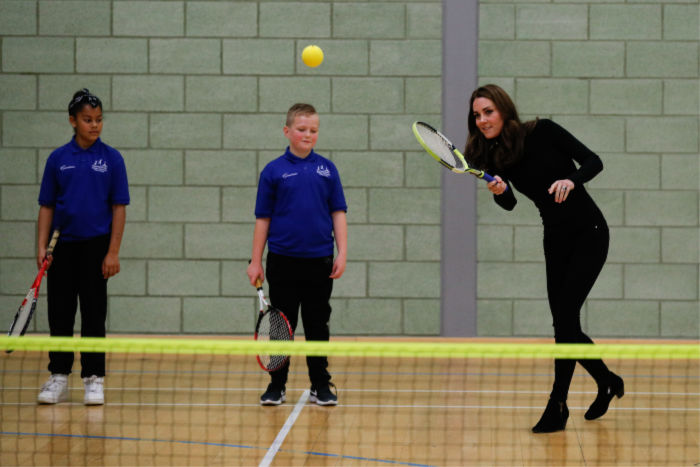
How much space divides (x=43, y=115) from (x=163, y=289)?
1.61 metres

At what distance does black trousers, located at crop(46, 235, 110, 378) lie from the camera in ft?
15.0

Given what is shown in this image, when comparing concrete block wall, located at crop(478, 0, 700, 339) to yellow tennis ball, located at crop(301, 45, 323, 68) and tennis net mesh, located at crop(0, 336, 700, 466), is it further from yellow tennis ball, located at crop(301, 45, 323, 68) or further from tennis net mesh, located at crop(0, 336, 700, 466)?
yellow tennis ball, located at crop(301, 45, 323, 68)

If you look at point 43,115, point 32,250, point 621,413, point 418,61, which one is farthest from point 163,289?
point 621,413

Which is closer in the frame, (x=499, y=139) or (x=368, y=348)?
(x=368, y=348)

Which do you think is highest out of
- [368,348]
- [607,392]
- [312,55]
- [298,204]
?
[312,55]

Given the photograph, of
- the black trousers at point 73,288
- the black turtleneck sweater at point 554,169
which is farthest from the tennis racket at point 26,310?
the black turtleneck sweater at point 554,169

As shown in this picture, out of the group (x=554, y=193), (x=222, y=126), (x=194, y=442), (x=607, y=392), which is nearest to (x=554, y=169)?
(x=554, y=193)

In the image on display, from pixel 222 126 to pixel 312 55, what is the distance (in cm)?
90

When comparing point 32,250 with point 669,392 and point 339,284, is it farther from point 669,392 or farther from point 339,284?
point 669,392

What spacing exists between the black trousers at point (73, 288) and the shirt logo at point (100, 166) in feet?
1.18

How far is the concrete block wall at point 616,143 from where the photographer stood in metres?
6.45

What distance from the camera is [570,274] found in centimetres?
394

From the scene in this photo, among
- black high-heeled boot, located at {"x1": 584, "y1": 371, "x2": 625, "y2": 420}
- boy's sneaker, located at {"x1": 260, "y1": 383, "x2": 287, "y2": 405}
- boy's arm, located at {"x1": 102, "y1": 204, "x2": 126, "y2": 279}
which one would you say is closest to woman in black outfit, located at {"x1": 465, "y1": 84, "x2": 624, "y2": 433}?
black high-heeled boot, located at {"x1": 584, "y1": 371, "x2": 625, "y2": 420}

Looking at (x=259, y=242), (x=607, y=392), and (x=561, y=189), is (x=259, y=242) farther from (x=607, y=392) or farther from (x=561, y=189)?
(x=607, y=392)
